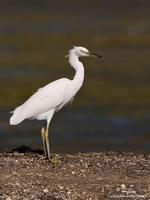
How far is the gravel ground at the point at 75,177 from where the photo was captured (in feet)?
37.9

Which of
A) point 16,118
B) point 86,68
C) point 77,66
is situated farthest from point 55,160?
point 86,68

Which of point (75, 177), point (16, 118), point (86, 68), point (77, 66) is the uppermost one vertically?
point (86, 68)

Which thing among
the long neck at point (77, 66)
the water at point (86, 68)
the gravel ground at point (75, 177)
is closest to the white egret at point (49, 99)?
the long neck at point (77, 66)

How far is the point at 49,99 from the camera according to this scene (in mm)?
13719

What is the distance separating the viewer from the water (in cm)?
1739

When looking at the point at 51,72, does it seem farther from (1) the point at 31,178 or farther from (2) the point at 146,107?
(1) the point at 31,178

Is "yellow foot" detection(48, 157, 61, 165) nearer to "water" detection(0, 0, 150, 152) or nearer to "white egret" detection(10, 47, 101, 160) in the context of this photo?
"white egret" detection(10, 47, 101, 160)

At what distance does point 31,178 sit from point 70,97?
2118 mm

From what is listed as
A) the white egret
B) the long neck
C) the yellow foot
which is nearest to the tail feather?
the white egret

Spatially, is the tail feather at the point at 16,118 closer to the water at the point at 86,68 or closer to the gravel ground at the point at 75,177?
the gravel ground at the point at 75,177

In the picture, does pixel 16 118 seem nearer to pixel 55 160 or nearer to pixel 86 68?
pixel 55 160

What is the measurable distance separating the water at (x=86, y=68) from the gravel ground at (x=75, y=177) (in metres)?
2.96

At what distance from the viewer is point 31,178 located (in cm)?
1221

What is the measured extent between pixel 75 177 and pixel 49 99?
174cm
